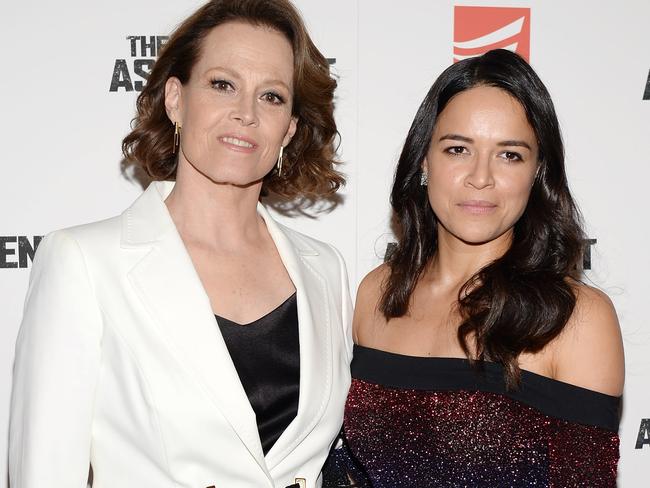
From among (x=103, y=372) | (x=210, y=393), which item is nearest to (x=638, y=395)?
(x=210, y=393)

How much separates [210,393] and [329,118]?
100cm

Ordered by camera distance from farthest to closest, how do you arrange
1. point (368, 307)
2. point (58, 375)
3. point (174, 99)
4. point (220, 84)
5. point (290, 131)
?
1. point (368, 307)
2. point (290, 131)
3. point (174, 99)
4. point (220, 84)
5. point (58, 375)

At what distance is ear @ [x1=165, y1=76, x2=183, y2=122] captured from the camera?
2258mm

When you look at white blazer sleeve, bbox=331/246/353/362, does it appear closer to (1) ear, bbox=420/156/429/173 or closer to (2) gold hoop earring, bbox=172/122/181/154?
(1) ear, bbox=420/156/429/173

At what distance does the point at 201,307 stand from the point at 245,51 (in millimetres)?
713

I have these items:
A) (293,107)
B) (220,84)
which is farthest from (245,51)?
(293,107)

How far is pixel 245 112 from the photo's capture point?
2133 mm

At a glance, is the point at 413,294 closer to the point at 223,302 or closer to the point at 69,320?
the point at 223,302

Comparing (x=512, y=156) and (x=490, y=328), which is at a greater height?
(x=512, y=156)

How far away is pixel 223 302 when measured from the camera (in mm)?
2107

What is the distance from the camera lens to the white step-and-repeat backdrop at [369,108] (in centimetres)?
271

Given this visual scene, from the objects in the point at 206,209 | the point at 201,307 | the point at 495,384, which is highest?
the point at 206,209

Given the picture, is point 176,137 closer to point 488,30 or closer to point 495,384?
point 495,384

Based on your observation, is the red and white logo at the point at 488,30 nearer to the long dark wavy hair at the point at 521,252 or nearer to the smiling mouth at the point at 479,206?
the long dark wavy hair at the point at 521,252
